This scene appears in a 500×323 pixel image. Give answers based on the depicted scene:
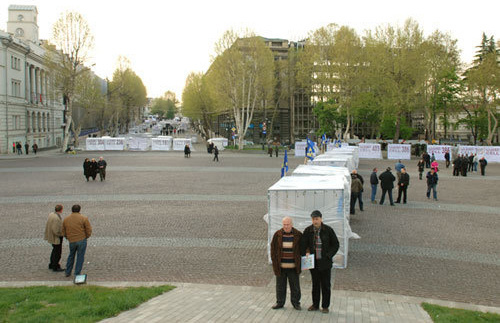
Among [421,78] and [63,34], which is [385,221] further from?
[63,34]

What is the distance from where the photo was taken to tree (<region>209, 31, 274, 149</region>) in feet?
178

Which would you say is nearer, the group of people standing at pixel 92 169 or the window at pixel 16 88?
the group of people standing at pixel 92 169

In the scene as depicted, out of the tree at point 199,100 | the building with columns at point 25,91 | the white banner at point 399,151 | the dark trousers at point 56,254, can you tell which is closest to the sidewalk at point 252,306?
the dark trousers at point 56,254

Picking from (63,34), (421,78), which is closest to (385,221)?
(421,78)

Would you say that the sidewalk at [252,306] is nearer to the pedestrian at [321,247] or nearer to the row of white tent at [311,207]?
the pedestrian at [321,247]

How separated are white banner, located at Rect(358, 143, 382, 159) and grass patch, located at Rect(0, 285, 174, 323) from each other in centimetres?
3866

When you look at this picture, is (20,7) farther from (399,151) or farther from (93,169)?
(399,151)

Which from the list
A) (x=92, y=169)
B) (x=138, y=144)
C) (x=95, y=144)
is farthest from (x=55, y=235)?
(x=95, y=144)

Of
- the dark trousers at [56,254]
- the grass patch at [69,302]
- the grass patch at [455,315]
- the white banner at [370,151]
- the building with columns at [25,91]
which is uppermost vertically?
the building with columns at [25,91]

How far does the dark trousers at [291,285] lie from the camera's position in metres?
7.14

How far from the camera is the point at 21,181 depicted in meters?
26.2

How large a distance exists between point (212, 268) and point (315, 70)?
1899 inches

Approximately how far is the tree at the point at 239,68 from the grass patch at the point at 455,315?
4859 cm

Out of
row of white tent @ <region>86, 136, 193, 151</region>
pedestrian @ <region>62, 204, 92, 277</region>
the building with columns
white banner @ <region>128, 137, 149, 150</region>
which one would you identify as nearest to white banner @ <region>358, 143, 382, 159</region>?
row of white tent @ <region>86, 136, 193, 151</region>
